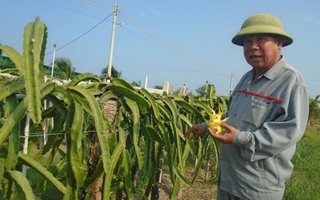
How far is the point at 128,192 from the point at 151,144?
1.16 feet

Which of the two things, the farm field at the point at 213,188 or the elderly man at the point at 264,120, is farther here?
the farm field at the point at 213,188

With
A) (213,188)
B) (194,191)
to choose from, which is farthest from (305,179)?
(194,191)

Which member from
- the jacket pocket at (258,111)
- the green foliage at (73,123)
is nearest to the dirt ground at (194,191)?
the green foliage at (73,123)

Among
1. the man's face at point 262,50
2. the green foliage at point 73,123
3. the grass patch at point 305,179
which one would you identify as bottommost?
the grass patch at point 305,179

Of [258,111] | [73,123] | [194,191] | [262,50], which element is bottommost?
[194,191]

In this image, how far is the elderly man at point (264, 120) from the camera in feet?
4.44

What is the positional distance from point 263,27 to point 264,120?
42 cm

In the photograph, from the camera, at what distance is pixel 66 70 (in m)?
15.1

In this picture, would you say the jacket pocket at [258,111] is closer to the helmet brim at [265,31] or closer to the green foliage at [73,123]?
the helmet brim at [265,31]

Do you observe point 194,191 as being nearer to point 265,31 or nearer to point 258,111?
point 258,111

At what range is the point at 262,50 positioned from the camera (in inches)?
57.7

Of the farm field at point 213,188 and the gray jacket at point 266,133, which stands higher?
the gray jacket at point 266,133

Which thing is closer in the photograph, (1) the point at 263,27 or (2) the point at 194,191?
(1) the point at 263,27

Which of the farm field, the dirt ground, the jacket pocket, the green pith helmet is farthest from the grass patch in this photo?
the green pith helmet
